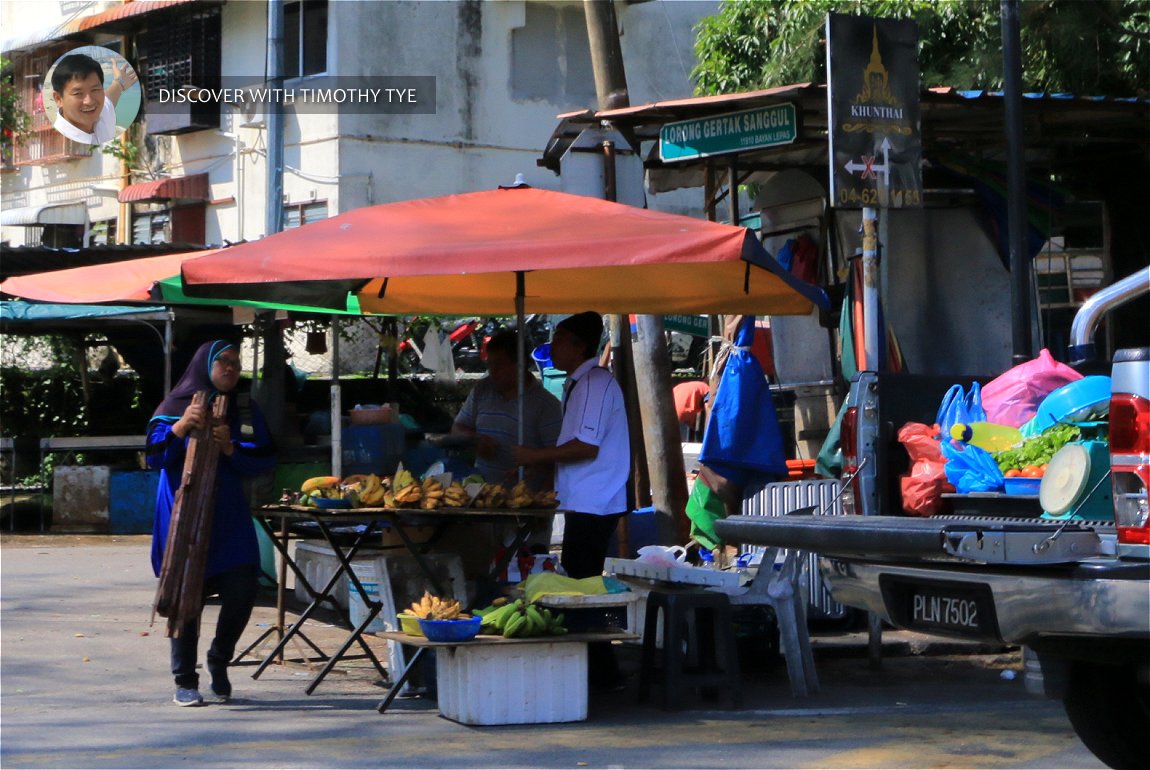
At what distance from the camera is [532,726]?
22.4 ft

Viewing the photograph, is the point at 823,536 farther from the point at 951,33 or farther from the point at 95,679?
the point at 951,33

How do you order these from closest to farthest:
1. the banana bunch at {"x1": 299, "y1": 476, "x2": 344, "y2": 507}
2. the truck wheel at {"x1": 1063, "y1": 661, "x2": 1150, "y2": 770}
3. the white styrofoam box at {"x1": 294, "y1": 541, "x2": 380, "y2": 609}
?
1. the truck wheel at {"x1": 1063, "y1": 661, "x2": 1150, "y2": 770}
2. the banana bunch at {"x1": 299, "y1": 476, "x2": 344, "y2": 507}
3. the white styrofoam box at {"x1": 294, "y1": 541, "x2": 380, "y2": 609}

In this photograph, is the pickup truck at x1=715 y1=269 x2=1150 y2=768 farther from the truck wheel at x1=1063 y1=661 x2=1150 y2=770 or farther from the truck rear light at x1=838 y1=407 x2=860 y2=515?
the truck rear light at x1=838 y1=407 x2=860 y2=515

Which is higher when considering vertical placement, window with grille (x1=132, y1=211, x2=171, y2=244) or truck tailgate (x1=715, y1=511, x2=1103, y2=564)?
window with grille (x1=132, y1=211, x2=171, y2=244)

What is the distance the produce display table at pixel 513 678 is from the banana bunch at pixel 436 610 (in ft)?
0.36

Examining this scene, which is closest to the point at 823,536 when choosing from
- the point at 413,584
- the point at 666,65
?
the point at 413,584

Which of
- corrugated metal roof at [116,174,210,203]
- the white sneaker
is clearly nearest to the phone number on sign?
the white sneaker

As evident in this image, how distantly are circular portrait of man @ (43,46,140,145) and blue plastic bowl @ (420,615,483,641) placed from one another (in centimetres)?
1948

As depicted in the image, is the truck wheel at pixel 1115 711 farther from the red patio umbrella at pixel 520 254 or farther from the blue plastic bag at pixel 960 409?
the red patio umbrella at pixel 520 254

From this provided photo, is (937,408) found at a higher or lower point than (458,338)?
lower

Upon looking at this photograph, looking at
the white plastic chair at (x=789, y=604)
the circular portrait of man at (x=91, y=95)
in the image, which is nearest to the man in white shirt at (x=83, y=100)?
the circular portrait of man at (x=91, y=95)

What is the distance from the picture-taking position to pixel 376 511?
7.10 m

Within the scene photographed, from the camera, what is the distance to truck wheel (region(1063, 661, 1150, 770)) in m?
5.09

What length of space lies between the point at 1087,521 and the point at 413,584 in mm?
4044
